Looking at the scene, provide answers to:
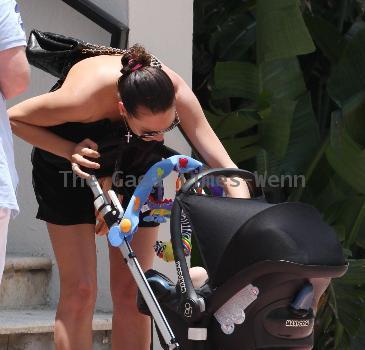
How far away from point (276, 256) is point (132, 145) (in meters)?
0.92

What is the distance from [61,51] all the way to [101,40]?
971 millimetres

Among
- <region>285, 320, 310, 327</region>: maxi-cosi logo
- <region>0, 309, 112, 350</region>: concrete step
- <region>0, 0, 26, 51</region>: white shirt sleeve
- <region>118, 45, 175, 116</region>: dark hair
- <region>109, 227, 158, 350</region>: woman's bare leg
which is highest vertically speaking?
<region>0, 0, 26, 51</region>: white shirt sleeve

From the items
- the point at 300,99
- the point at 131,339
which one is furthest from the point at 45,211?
the point at 300,99

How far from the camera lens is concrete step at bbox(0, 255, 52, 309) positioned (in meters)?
4.68

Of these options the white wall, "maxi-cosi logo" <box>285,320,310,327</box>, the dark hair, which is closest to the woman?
the dark hair

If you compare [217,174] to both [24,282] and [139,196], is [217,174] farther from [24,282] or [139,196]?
[24,282]

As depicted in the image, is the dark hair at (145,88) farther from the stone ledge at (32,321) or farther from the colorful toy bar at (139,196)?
the stone ledge at (32,321)

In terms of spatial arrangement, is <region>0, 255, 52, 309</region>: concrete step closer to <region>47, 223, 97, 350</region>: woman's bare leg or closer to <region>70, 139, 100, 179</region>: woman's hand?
<region>47, 223, 97, 350</region>: woman's bare leg

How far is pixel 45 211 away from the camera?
3.86 metres

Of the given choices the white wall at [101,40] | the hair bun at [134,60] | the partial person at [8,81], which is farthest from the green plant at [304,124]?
the partial person at [8,81]

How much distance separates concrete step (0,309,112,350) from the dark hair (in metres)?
1.16

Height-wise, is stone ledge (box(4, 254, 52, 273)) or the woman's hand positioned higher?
the woman's hand

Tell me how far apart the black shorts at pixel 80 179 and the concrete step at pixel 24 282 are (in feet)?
2.83

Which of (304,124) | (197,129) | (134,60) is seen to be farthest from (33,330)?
(304,124)
